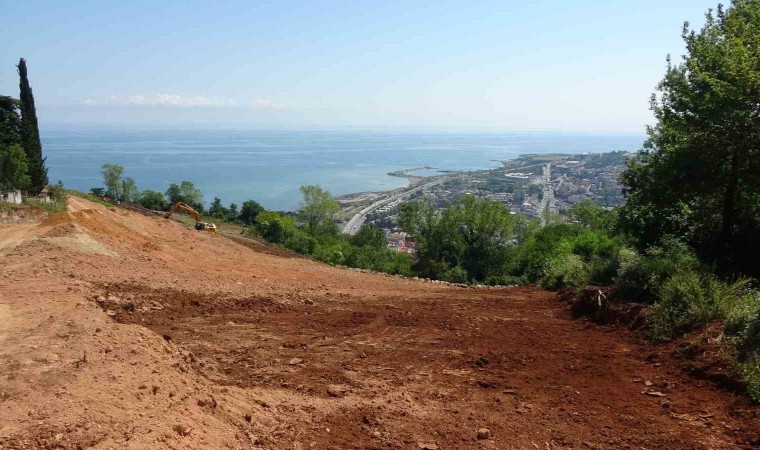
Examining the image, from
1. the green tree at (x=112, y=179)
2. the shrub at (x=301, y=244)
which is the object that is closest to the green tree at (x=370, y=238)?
the shrub at (x=301, y=244)

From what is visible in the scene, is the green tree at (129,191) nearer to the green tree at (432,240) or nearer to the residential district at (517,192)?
the residential district at (517,192)

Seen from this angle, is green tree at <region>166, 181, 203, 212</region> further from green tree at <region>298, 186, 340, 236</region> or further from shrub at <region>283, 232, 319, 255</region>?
shrub at <region>283, 232, 319, 255</region>

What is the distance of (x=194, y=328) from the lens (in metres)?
8.30

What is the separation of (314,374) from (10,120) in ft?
103

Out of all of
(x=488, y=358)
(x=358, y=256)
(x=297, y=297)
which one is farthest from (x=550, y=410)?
(x=358, y=256)

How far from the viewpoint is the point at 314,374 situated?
661 cm

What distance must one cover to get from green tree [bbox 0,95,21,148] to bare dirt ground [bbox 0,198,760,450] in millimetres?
21311

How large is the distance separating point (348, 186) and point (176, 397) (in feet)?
312

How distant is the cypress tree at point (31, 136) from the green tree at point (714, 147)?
2876 cm

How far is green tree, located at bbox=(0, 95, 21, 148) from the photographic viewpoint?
27703mm

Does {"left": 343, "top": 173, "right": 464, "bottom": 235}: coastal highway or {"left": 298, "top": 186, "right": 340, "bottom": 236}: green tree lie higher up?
{"left": 298, "top": 186, "right": 340, "bottom": 236}: green tree

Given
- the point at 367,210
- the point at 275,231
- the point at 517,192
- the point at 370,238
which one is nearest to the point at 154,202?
the point at 275,231

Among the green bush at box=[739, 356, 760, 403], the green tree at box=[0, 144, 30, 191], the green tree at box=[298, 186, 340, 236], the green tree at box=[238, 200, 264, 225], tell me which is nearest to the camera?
the green bush at box=[739, 356, 760, 403]

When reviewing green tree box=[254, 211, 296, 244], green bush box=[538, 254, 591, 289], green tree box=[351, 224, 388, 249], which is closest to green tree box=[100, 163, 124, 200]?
green tree box=[254, 211, 296, 244]
